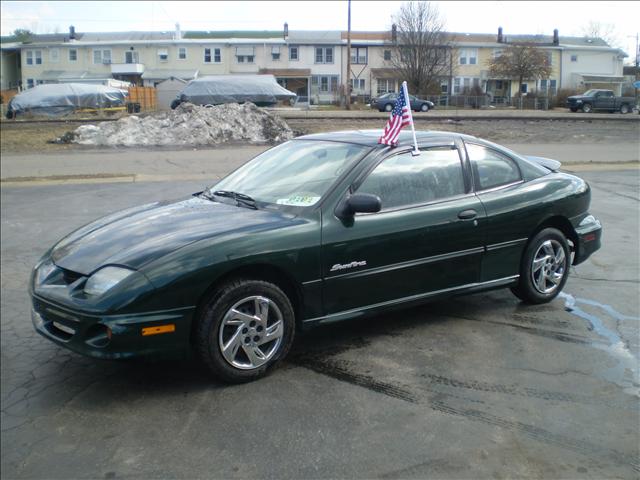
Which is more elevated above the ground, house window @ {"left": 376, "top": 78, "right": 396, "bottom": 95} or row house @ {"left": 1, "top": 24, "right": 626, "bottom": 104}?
row house @ {"left": 1, "top": 24, "right": 626, "bottom": 104}

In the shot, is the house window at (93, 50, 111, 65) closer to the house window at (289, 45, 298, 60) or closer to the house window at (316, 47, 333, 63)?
the house window at (289, 45, 298, 60)

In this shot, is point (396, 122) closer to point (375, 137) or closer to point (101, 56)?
point (375, 137)

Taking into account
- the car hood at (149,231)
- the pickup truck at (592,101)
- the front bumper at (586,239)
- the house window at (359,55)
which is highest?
the house window at (359,55)

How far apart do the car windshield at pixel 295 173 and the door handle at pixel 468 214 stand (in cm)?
89

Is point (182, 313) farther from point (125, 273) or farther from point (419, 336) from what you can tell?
point (419, 336)

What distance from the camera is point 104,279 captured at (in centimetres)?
390

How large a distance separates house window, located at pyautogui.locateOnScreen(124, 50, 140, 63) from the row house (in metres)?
0.10

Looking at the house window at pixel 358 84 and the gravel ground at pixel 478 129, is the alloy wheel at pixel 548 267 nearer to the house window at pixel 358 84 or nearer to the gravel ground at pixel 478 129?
the gravel ground at pixel 478 129

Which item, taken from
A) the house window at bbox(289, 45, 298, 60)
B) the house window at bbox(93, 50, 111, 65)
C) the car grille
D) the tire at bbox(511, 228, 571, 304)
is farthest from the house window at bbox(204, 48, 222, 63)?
the car grille

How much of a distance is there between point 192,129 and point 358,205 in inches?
916

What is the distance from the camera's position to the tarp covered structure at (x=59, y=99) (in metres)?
40.6

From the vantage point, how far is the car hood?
13.3 ft

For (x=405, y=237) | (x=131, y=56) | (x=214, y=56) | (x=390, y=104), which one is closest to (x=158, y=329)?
(x=405, y=237)

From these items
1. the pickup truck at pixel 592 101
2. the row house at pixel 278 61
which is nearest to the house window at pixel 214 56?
the row house at pixel 278 61
